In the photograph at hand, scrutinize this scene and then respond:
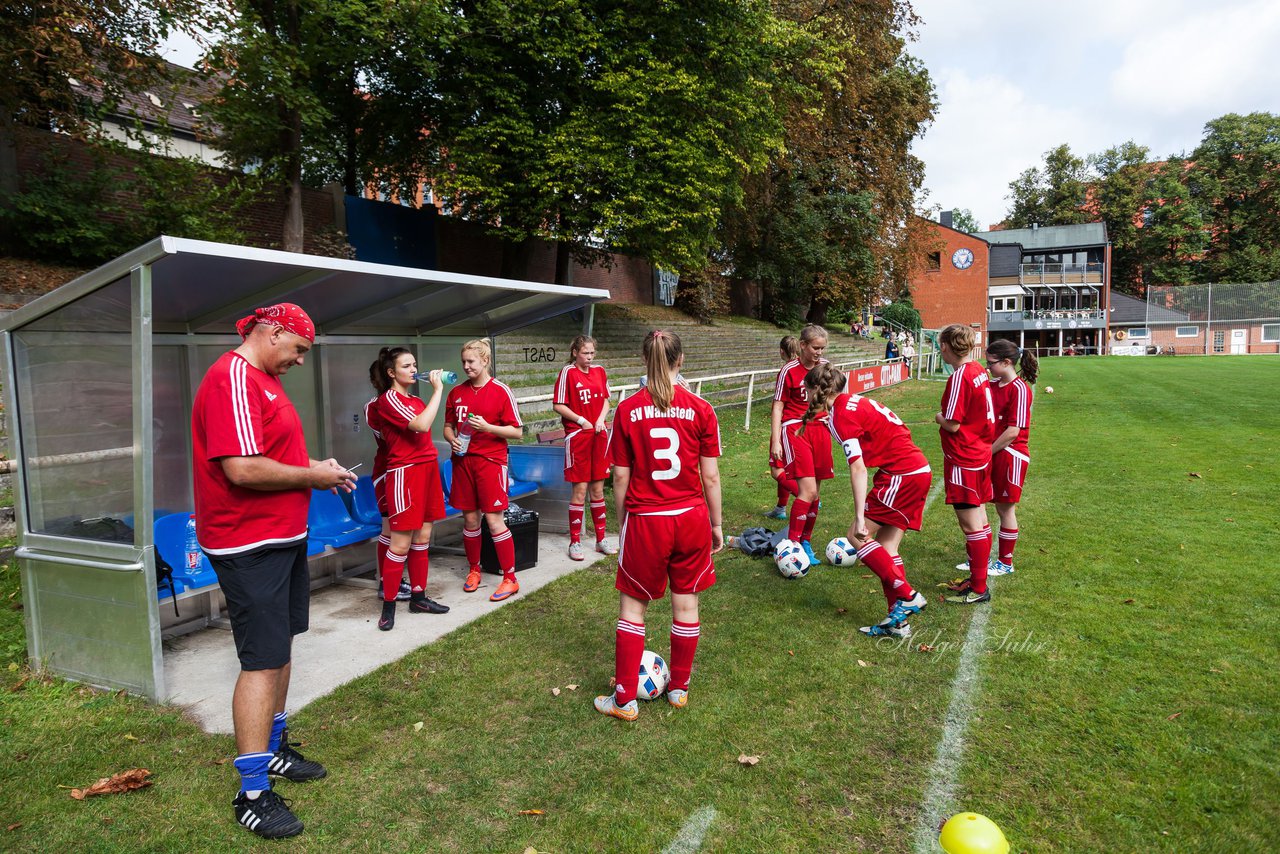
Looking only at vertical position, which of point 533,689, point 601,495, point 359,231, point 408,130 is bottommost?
point 533,689

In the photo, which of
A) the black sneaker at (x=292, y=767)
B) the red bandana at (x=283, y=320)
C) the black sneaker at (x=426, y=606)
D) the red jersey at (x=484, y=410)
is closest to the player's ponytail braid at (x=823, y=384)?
the red jersey at (x=484, y=410)

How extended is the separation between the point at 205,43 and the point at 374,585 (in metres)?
11.8

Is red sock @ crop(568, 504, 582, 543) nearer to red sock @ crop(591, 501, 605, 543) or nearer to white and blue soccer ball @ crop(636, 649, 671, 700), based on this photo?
red sock @ crop(591, 501, 605, 543)

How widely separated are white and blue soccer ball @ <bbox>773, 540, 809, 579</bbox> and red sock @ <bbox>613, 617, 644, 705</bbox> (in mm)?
2465

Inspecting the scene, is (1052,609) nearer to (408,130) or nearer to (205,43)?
(205,43)

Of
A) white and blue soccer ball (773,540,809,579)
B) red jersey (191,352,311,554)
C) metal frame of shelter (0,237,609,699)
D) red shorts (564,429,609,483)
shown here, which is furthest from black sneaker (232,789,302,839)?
red shorts (564,429,609,483)

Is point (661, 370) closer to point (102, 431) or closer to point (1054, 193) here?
point (102, 431)

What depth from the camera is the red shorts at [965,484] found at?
5094mm

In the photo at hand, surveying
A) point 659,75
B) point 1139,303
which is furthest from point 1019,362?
point 1139,303

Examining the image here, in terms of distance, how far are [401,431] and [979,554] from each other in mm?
4218

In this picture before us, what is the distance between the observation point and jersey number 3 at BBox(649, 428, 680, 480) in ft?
11.6

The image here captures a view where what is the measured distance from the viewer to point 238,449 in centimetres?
281

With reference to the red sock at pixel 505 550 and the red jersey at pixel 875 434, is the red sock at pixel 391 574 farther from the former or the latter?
the red jersey at pixel 875 434

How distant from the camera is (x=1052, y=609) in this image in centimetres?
512
